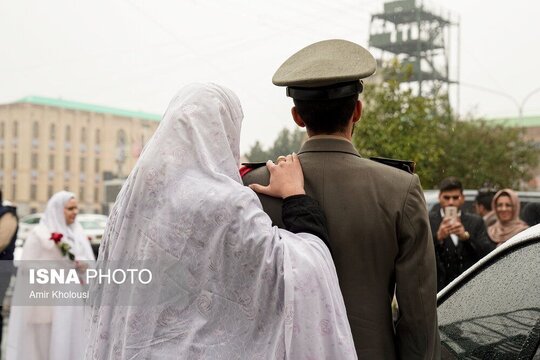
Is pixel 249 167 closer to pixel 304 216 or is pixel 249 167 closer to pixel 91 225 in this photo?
pixel 304 216

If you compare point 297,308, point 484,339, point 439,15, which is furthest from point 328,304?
point 439,15

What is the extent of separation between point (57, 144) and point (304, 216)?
156 feet

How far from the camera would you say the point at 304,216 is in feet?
6.89

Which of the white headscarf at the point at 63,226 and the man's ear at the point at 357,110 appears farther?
the white headscarf at the point at 63,226

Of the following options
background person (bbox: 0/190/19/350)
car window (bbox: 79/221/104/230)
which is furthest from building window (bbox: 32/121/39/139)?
background person (bbox: 0/190/19/350)

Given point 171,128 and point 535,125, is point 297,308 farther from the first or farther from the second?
point 535,125

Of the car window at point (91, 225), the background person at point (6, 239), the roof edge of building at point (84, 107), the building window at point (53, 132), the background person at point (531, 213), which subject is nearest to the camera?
the background person at point (6, 239)

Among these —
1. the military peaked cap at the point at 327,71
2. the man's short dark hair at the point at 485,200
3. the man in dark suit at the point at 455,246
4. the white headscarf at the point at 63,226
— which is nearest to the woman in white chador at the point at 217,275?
the military peaked cap at the point at 327,71

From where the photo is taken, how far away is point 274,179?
7.22 feet

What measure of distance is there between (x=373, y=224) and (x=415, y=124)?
52.9 ft

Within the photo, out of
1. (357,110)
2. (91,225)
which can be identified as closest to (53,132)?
(91,225)

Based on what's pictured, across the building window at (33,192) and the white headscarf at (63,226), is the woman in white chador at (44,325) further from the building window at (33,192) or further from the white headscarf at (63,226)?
the building window at (33,192)

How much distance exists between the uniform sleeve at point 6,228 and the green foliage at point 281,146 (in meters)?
4.54

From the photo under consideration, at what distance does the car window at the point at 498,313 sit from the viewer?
215 cm
